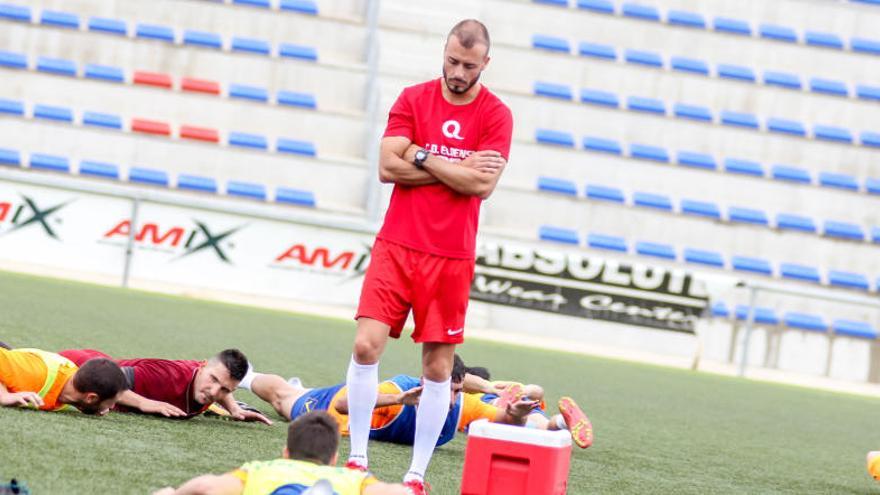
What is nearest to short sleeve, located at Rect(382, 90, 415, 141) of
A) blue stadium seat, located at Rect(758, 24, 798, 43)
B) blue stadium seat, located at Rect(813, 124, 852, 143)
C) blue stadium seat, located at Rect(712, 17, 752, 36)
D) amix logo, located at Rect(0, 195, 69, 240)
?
amix logo, located at Rect(0, 195, 69, 240)

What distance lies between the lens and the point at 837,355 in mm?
16781

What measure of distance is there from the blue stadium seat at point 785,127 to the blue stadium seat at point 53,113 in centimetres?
903

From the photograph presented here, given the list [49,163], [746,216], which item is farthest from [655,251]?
[49,163]

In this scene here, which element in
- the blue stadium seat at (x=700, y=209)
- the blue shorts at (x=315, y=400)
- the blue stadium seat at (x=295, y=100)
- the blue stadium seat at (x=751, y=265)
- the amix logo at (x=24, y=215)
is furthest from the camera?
the blue stadium seat at (x=700, y=209)

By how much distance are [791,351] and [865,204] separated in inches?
117

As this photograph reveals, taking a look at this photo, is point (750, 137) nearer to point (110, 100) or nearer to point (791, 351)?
point (791, 351)

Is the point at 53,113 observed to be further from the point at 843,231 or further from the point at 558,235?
the point at 843,231

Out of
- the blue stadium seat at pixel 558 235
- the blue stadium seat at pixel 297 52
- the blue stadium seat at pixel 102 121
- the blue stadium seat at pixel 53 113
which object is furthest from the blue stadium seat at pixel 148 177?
the blue stadium seat at pixel 558 235

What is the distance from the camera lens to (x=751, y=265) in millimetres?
17594

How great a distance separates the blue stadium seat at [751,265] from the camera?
57.6 feet

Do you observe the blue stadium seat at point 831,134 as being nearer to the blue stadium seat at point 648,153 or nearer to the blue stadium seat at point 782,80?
the blue stadium seat at point 782,80

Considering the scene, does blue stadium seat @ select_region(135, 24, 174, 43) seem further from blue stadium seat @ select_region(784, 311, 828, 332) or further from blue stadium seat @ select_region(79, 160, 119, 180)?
blue stadium seat @ select_region(784, 311, 828, 332)

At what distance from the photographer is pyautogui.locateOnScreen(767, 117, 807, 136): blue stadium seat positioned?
735 inches

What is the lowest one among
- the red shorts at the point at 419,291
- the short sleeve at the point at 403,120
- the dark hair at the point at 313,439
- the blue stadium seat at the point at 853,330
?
the blue stadium seat at the point at 853,330
